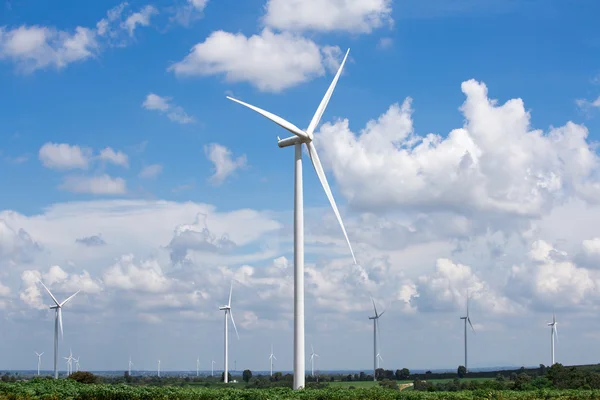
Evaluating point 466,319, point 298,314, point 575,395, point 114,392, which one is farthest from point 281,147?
point 466,319

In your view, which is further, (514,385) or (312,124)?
(514,385)

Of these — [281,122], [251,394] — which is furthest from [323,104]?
[251,394]

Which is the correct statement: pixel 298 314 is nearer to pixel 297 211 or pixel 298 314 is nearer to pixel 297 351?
pixel 297 351

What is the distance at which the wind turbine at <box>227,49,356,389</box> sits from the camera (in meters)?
58.9

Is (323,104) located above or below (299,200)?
above

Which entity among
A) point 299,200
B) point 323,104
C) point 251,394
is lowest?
point 251,394

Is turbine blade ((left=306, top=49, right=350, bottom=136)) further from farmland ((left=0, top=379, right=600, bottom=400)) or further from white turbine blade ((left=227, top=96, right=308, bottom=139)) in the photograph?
farmland ((left=0, top=379, right=600, bottom=400))

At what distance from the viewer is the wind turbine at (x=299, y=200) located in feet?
193

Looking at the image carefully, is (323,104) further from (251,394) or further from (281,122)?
(251,394)

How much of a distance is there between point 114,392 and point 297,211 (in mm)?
18841

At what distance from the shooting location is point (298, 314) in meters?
58.9

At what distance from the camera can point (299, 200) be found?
6169 centimetres

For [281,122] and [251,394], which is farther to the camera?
[281,122]

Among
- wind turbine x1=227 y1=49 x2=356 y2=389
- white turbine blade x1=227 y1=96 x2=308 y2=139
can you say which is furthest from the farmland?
white turbine blade x1=227 y1=96 x2=308 y2=139
